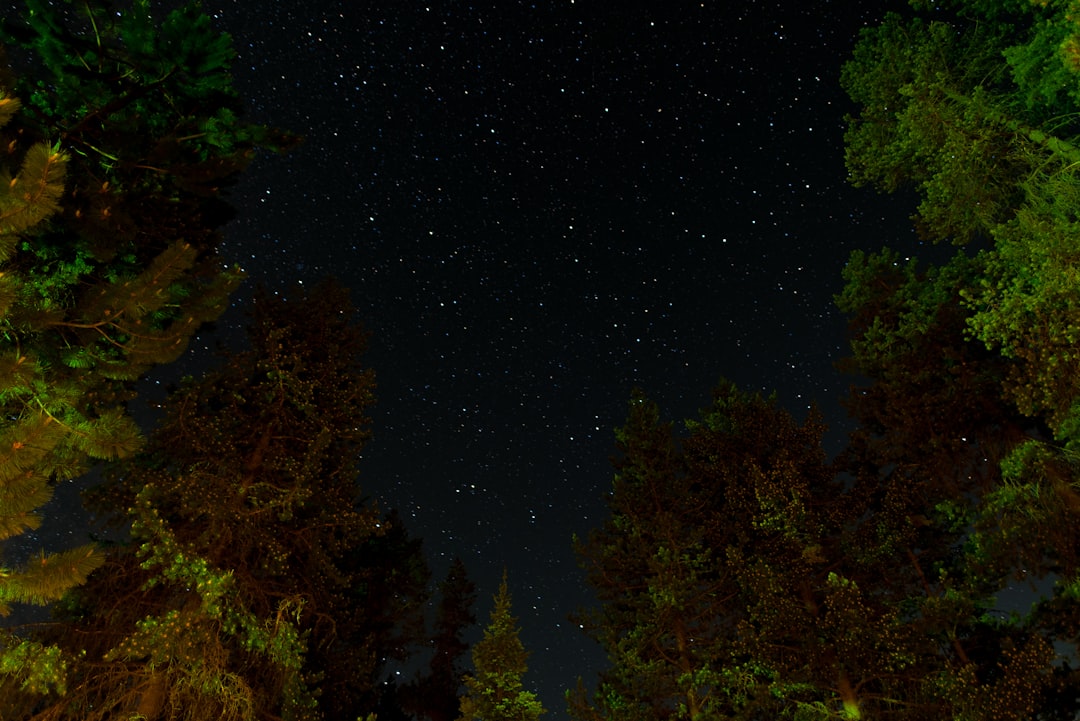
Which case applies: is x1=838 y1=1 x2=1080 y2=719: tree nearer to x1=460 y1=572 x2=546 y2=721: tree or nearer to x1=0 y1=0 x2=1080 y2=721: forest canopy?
x1=0 y1=0 x2=1080 y2=721: forest canopy

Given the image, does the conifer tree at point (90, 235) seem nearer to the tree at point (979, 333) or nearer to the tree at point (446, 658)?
the tree at point (979, 333)

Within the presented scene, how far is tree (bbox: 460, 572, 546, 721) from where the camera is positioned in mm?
18531

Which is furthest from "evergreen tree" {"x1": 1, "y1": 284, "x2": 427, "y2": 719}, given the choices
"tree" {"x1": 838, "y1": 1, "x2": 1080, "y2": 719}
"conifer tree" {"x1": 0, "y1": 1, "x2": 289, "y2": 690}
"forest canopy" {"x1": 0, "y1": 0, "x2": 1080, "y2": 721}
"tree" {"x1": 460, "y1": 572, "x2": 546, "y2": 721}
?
"tree" {"x1": 838, "y1": 1, "x2": 1080, "y2": 719}

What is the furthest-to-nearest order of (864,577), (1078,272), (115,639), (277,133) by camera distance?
(864,577) < (277,133) < (115,639) < (1078,272)

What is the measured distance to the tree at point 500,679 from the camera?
18.5m

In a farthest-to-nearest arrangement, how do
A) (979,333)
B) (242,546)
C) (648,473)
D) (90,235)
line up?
(648,473), (242,546), (979,333), (90,235)

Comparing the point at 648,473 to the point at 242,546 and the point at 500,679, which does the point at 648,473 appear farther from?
the point at 242,546

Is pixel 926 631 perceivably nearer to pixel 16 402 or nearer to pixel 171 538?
pixel 171 538

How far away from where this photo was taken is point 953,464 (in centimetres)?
1328

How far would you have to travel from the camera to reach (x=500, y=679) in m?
19.1

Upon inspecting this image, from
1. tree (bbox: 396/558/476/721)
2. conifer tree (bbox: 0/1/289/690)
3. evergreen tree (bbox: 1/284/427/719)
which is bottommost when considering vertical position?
tree (bbox: 396/558/476/721)

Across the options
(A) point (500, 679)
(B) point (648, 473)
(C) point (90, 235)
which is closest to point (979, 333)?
(B) point (648, 473)

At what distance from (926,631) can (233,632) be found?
44.8 ft

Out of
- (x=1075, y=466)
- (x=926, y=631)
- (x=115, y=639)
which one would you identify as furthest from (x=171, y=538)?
(x=926, y=631)
